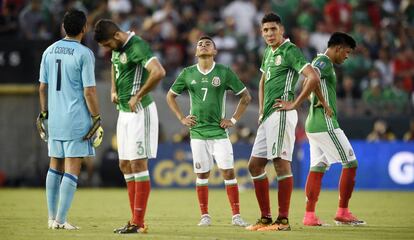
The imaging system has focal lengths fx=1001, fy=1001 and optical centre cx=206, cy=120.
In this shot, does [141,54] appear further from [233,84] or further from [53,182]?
[233,84]

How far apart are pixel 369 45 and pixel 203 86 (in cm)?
1450

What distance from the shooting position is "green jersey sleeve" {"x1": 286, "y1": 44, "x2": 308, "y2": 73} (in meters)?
12.5

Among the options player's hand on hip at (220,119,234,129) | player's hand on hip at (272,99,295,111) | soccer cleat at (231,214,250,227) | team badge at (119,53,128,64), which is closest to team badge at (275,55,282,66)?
player's hand on hip at (272,99,295,111)

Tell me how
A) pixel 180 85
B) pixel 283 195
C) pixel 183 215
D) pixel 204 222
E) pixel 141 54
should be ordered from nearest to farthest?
pixel 141 54, pixel 283 195, pixel 204 222, pixel 180 85, pixel 183 215

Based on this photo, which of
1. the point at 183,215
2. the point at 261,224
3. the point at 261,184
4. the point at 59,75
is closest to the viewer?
the point at 59,75

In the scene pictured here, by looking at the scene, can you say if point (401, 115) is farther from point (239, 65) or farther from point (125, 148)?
point (125, 148)

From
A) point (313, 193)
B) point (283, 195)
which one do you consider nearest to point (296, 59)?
point (283, 195)

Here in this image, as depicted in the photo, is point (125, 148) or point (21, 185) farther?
point (21, 185)

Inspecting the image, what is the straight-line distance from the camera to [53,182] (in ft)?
41.0

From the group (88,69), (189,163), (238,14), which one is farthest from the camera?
(238,14)

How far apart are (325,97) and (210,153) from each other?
1.78 m

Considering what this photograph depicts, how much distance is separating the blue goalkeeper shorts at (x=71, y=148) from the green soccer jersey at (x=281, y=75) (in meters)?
2.35

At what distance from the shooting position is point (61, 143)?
12422 mm

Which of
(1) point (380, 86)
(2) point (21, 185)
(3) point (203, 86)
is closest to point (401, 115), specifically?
(1) point (380, 86)
